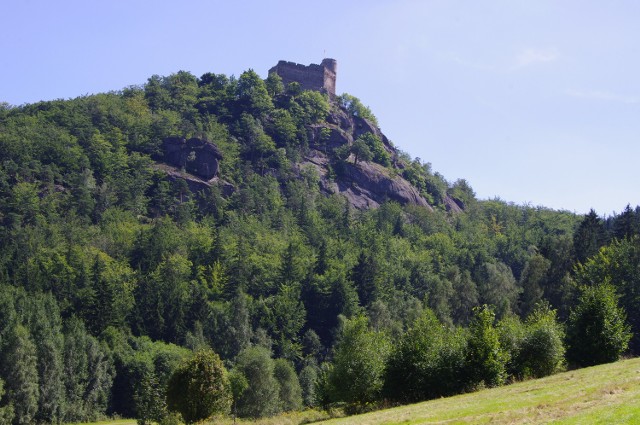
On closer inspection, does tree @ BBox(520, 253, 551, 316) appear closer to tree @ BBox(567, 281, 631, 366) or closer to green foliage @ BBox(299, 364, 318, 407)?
green foliage @ BBox(299, 364, 318, 407)

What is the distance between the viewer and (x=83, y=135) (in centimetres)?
17138

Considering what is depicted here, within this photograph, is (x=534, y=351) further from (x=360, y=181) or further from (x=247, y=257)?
(x=360, y=181)

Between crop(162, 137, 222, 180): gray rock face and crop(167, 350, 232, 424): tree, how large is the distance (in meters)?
117

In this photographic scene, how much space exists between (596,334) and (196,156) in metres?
124

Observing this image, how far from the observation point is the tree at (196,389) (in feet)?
152

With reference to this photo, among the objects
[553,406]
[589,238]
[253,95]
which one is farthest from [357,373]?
[253,95]

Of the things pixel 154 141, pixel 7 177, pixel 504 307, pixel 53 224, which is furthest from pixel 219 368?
pixel 154 141

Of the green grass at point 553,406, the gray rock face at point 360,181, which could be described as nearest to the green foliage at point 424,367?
the green grass at point 553,406

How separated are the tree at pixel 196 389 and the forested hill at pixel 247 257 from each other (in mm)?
2483

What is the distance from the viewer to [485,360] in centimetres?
4600

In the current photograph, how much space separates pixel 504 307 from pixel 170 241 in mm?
63966

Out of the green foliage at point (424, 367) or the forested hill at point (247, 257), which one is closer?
the green foliage at point (424, 367)

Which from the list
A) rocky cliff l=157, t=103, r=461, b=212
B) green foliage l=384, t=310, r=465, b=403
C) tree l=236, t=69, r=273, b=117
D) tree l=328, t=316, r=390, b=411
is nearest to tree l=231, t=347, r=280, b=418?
tree l=328, t=316, r=390, b=411

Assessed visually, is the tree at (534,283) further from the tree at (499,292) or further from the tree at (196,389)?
the tree at (196,389)
